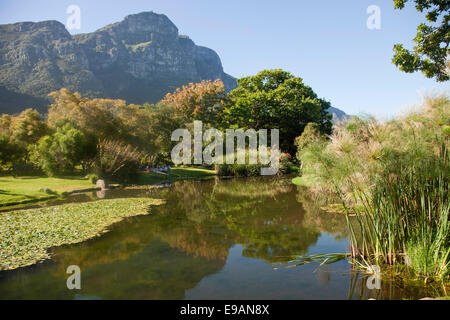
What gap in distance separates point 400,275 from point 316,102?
3614cm

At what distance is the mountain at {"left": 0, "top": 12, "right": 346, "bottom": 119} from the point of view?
7188 centimetres

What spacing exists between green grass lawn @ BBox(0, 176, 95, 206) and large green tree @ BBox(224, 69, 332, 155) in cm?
2149

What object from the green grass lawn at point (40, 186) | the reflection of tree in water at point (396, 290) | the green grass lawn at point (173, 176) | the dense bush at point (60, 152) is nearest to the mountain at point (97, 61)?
the dense bush at point (60, 152)

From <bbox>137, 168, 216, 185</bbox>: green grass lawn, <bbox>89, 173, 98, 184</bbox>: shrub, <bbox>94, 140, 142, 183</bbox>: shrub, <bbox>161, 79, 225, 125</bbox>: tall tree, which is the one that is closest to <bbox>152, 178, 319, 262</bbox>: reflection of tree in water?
<bbox>89, 173, 98, 184</bbox>: shrub

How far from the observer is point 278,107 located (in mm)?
38344

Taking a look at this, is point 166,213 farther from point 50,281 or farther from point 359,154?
point 359,154

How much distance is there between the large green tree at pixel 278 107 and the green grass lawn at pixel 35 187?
846 inches

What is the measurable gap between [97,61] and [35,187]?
119690 mm

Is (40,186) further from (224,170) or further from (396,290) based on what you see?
(396,290)

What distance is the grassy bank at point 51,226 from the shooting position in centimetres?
755

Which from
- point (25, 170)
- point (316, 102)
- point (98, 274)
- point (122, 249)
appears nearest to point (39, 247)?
point (122, 249)

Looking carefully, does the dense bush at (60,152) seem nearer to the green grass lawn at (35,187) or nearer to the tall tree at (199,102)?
the green grass lawn at (35,187)
